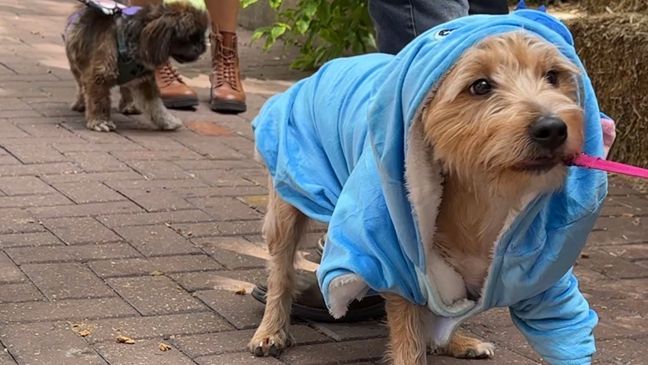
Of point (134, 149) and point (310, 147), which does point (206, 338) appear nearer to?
point (310, 147)

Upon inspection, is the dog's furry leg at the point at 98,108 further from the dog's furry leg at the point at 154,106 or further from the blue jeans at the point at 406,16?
the blue jeans at the point at 406,16

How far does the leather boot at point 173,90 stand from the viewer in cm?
757

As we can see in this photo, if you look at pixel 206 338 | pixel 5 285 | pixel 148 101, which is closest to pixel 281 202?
pixel 206 338

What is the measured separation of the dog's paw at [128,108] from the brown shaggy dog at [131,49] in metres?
0.35

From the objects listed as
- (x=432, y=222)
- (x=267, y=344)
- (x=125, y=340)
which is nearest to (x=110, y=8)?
(x=125, y=340)

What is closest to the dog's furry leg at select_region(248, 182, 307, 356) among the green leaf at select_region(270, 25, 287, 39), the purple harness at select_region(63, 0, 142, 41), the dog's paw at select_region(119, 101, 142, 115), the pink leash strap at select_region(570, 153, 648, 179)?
the pink leash strap at select_region(570, 153, 648, 179)

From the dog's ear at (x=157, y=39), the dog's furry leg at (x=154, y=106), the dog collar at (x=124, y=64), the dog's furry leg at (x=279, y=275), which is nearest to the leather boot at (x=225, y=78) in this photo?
the dog's furry leg at (x=154, y=106)

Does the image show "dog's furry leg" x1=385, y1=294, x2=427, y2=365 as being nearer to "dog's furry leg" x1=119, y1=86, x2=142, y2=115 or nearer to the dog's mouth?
the dog's mouth

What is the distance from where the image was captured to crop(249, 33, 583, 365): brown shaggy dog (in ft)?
8.46

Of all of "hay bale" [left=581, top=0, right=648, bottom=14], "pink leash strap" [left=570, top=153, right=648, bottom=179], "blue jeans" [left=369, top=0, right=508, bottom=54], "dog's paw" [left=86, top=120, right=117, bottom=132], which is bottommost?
"dog's paw" [left=86, top=120, right=117, bottom=132]

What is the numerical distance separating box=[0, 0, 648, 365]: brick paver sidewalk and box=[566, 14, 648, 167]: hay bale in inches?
19.7

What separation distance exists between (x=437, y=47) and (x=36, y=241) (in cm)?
247

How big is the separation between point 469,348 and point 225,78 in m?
4.28

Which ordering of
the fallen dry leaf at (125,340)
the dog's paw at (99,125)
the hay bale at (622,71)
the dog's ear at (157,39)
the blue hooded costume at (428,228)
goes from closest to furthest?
the blue hooded costume at (428,228), the fallen dry leaf at (125,340), the hay bale at (622,71), the dog's ear at (157,39), the dog's paw at (99,125)
